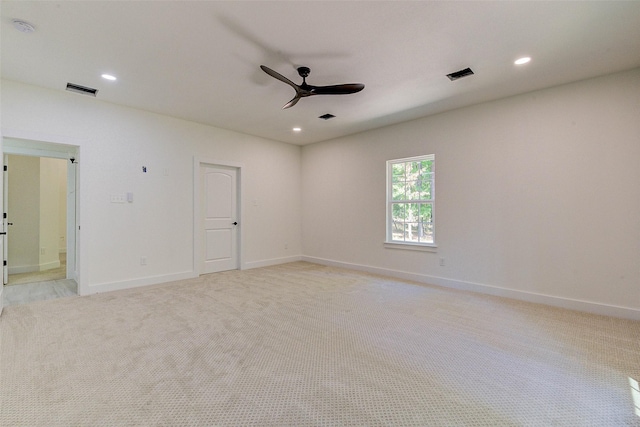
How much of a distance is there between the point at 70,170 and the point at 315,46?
448 cm

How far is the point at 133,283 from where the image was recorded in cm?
419

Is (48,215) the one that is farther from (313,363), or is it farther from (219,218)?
(313,363)

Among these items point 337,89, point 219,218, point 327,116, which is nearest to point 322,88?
point 337,89

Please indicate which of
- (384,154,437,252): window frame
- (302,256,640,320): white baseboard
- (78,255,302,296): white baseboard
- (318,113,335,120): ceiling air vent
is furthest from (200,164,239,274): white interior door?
(384,154,437,252): window frame

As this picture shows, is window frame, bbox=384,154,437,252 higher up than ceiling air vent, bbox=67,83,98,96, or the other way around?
ceiling air vent, bbox=67,83,98,96

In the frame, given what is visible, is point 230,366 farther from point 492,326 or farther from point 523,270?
point 523,270

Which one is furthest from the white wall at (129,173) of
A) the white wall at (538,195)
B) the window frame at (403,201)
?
the white wall at (538,195)

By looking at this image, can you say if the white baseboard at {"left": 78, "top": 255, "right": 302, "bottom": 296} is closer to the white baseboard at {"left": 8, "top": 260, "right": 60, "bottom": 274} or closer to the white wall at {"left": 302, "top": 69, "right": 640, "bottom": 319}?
the white baseboard at {"left": 8, "top": 260, "right": 60, "bottom": 274}

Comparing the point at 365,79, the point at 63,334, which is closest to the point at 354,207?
the point at 365,79

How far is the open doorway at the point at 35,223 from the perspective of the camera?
4.53 metres

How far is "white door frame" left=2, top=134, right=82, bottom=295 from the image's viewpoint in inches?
151

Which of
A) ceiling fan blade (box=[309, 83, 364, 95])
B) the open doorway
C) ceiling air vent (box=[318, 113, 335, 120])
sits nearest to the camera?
ceiling fan blade (box=[309, 83, 364, 95])

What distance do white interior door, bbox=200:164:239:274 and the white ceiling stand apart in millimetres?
1621

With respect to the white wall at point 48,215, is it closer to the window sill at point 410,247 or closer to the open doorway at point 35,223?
the open doorway at point 35,223
